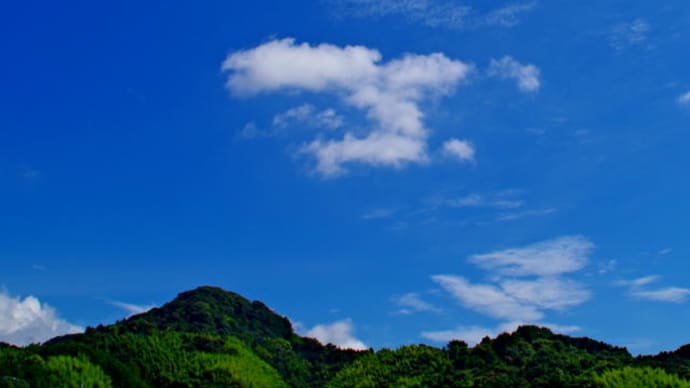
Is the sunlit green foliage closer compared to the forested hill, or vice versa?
the sunlit green foliage

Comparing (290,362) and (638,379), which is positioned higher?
(290,362)

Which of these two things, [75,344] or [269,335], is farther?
[269,335]

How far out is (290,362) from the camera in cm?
6550

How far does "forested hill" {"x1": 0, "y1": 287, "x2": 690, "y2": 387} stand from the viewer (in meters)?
43.9

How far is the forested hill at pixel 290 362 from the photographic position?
144ft

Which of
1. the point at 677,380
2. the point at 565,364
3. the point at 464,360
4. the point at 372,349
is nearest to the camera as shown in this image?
the point at 677,380

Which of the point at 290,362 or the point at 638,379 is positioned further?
the point at 290,362

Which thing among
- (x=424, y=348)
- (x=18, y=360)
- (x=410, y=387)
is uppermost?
(x=424, y=348)

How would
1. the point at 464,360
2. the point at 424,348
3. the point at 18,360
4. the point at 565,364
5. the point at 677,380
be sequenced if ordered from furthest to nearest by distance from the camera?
the point at 424,348, the point at 464,360, the point at 565,364, the point at 677,380, the point at 18,360

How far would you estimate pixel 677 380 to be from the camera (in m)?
43.8

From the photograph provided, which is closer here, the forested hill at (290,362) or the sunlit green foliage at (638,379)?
the sunlit green foliage at (638,379)

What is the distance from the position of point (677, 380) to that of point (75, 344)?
125 feet

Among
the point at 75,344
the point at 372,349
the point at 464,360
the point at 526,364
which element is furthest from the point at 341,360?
the point at 75,344

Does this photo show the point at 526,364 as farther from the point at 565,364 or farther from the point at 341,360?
the point at 341,360
